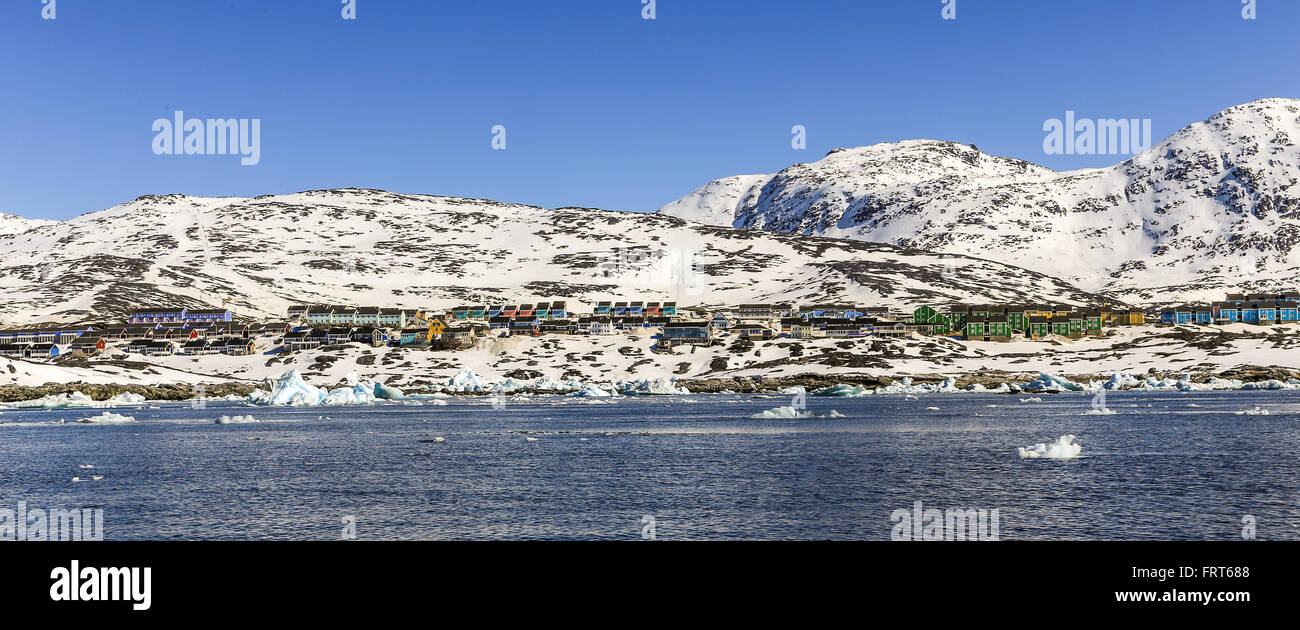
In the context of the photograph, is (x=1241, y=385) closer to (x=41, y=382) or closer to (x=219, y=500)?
(x=219, y=500)

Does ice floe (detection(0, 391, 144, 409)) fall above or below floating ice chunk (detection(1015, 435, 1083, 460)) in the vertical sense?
below

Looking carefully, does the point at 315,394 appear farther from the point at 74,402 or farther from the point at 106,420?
the point at 106,420

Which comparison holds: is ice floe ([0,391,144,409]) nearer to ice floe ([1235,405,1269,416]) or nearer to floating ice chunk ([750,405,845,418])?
floating ice chunk ([750,405,845,418])

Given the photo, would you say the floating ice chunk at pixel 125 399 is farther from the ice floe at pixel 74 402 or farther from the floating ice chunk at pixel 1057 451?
the floating ice chunk at pixel 1057 451

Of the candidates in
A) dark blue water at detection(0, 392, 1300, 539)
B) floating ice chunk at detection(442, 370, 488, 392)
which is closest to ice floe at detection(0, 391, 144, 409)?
dark blue water at detection(0, 392, 1300, 539)

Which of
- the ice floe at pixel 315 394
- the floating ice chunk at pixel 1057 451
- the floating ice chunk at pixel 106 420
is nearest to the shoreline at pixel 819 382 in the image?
the ice floe at pixel 315 394

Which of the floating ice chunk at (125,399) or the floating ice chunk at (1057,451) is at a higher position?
the floating ice chunk at (1057,451)

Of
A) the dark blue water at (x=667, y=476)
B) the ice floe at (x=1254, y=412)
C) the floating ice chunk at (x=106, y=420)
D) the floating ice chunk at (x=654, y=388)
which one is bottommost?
the floating ice chunk at (x=654, y=388)
